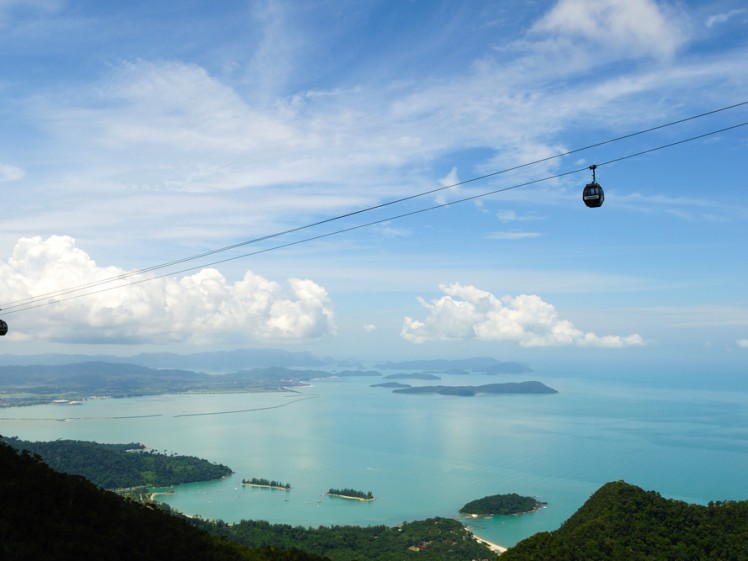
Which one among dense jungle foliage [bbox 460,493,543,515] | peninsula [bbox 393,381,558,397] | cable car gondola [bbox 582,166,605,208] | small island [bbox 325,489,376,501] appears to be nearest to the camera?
cable car gondola [bbox 582,166,605,208]

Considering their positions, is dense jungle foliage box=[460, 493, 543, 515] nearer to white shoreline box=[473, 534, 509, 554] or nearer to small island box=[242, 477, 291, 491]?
white shoreline box=[473, 534, 509, 554]

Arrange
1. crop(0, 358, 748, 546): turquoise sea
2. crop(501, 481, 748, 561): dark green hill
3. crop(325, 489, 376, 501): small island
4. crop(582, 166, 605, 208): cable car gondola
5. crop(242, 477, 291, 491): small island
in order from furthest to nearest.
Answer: crop(242, 477, 291, 491): small island < crop(325, 489, 376, 501): small island < crop(0, 358, 748, 546): turquoise sea < crop(501, 481, 748, 561): dark green hill < crop(582, 166, 605, 208): cable car gondola

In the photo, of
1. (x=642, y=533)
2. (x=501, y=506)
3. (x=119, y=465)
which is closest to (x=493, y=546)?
(x=501, y=506)

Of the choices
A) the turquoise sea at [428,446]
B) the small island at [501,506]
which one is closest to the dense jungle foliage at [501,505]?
the small island at [501,506]

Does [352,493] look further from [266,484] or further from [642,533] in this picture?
[642,533]

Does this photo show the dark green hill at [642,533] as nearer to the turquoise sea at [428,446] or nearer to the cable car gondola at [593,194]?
the turquoise sea at [428,446]

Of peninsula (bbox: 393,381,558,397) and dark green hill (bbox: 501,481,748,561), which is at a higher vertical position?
dark green hill (bbox: 501,481,748,561)

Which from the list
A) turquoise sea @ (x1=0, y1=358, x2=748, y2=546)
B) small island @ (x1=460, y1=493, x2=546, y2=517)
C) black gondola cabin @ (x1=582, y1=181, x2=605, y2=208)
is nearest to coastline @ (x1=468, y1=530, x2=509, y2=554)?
turquoise sea @ (x1=0, y1=358, x2=748, y2=546)

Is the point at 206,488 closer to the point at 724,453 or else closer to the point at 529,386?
the point at 724,453
